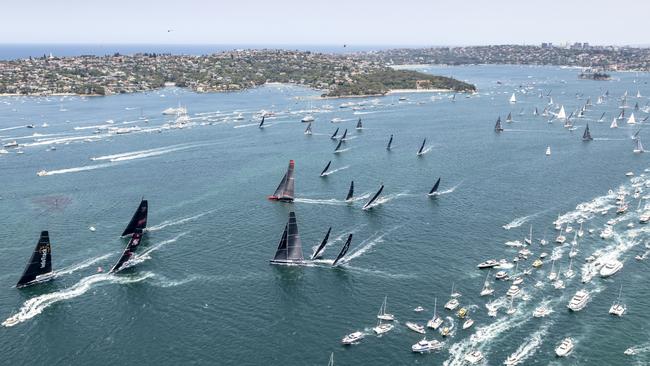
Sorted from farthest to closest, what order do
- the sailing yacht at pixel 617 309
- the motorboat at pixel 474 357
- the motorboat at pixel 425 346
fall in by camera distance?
the sailing yacht at pixel 617 309 < the motorboat at pixel 425 346 < the motorboat at pixel 474 357

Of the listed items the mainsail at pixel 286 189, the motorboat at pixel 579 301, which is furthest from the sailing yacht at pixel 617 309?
the mainsail at pixel 286 189

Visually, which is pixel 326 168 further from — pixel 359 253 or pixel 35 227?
pixel 35 227

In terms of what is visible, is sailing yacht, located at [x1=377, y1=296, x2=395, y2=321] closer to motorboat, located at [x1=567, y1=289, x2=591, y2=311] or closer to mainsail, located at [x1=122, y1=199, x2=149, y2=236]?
motorboat, located at [x1=567, y1=289, x2=591, y2=311]

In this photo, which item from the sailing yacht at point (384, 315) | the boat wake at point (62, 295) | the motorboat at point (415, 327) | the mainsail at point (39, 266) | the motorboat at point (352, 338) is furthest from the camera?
the mainsail at point (39, 266)

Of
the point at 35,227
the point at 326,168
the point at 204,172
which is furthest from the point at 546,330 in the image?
the point at 204,172

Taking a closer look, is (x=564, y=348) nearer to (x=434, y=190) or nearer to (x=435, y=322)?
(x=435, y=322)

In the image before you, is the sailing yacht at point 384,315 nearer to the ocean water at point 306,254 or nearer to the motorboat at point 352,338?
the ocean water at point 306,254

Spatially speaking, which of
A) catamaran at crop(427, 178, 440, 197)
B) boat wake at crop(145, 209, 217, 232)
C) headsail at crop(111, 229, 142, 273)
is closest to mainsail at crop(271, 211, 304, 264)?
headsail at crop(111, 229, 142, 273)

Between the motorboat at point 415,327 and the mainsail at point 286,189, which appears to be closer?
the motorboat at point 415,327
